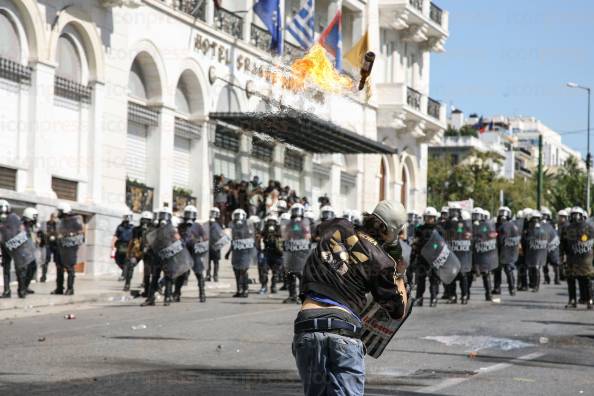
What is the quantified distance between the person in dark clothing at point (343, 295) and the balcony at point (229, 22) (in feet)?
92.2

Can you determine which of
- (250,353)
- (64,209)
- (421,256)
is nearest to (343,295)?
(250,353)

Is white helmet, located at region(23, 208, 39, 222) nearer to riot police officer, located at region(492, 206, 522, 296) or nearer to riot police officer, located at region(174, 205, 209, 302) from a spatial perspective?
riot police officer, located at region(174, 205, 209, 302)

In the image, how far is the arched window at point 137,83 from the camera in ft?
102

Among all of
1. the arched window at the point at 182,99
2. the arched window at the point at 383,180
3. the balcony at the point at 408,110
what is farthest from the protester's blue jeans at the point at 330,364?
the arched window at the point at 383,180

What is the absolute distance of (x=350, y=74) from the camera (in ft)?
42.1

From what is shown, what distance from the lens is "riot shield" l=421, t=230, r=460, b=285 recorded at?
21781mm

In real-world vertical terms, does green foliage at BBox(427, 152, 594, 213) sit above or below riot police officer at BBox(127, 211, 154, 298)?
above

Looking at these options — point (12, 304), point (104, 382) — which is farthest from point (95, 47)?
point (104, 382)

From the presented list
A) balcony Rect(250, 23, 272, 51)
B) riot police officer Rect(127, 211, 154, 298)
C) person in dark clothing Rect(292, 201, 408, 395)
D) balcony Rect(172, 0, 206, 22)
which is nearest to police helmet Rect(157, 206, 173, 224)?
riot police officer Rect(127, 211, 154, 298)

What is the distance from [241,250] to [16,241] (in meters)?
4.70

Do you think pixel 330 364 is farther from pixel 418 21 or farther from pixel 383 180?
pixel 418 21

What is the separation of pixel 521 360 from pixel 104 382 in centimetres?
478

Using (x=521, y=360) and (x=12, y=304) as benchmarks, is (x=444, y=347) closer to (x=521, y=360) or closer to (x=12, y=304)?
(x=521, y=360)

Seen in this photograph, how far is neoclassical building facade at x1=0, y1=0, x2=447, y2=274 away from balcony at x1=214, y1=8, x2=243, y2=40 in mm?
46
